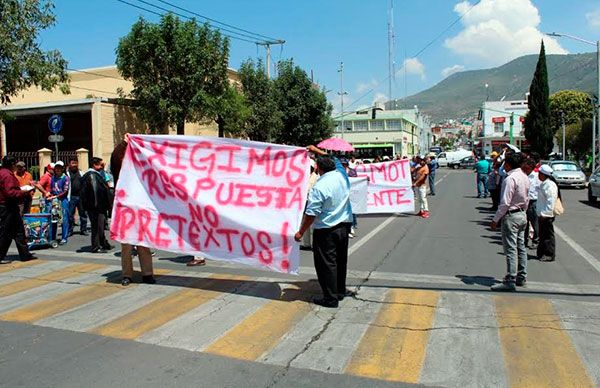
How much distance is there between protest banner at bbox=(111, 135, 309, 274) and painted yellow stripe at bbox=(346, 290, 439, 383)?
4.33 feet

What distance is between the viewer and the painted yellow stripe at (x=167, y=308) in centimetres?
564

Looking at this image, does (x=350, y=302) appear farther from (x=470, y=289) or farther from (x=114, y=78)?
(x=114, y=78)

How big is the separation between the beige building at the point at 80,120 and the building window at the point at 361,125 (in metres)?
54.2

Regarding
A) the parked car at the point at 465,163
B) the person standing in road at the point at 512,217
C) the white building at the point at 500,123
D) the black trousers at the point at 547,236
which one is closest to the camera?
the person standing in road at the point at 512,217

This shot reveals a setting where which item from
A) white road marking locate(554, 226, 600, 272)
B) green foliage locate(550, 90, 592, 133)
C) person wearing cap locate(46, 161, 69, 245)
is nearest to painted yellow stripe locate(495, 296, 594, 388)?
white road marking locate(554, 226, 600, 272)

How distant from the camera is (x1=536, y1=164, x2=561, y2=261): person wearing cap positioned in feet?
30.2

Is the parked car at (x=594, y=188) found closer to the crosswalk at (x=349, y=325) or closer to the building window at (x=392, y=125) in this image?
the crosswalk at (x=349, y=325)

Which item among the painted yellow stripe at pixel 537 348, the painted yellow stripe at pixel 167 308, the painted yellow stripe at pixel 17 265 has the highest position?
the painted yellow stripe at pixel 17 265

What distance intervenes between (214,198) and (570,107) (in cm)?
8034

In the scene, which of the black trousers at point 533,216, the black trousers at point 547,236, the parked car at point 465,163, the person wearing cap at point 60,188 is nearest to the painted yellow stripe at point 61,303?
the person wearing cap at point 60,188

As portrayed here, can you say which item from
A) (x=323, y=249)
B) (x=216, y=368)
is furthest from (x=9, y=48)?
(x=216, y=368)

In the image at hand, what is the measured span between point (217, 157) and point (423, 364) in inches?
149

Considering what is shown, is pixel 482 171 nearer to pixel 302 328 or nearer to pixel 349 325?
pixel 349 325

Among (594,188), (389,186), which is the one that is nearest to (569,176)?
(594,188)
